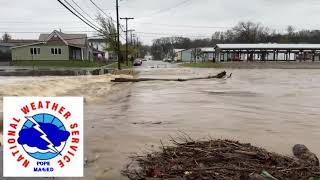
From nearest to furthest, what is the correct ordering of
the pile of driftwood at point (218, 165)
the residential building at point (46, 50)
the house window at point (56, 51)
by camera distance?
the pile of driftwood at point (218, 165) < the residential building at point (46, 50) < the house window at point (56, 51)

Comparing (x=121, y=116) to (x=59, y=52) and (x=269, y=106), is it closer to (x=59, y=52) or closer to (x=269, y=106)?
(x=269, y=106)

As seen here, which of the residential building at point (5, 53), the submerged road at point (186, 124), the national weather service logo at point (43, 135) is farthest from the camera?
the residential building at point (5, 53)

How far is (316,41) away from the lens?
155750mm

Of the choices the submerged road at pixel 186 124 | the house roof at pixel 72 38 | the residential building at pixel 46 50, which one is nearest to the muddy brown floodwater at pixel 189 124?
the submerged road at pixel 186 124

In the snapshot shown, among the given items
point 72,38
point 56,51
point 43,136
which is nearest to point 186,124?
point 43,136

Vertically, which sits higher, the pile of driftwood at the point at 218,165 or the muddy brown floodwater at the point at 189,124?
the pile of driftwood at the point at 218,165

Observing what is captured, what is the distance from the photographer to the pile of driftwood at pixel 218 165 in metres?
6.62

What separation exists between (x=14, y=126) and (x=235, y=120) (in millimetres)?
12612

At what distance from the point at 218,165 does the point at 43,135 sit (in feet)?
15.2

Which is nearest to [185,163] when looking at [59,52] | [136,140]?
[136,140]

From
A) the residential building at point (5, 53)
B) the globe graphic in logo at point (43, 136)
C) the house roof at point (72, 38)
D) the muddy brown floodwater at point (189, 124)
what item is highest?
the house roof at point (72, 38)

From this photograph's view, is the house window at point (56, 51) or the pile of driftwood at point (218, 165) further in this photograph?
the house window at point (56, 51)

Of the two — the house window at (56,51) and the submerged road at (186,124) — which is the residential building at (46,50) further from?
the submerged road at (186,124)

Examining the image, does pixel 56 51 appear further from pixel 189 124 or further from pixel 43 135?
pixel 43 135
